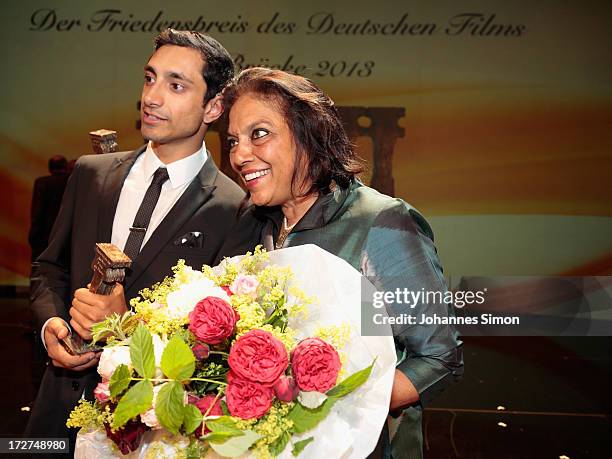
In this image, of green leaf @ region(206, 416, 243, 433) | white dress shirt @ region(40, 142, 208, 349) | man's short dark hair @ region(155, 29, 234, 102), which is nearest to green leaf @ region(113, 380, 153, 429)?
green leaf @ region(206, 416, 243, 433)

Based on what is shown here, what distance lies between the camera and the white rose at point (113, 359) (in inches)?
53.1

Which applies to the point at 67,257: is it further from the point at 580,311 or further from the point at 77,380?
the point at 580,311

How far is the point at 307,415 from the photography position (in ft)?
4.36

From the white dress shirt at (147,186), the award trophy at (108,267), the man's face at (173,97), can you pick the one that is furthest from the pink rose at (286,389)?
the man's face at (173,97)

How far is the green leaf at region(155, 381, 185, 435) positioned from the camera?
4.18 feet

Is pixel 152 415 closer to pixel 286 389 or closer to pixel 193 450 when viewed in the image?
pixel 193 450

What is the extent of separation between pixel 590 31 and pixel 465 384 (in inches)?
167

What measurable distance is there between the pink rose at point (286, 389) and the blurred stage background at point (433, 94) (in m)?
5.91

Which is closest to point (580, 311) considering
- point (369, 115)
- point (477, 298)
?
point (477, 298)

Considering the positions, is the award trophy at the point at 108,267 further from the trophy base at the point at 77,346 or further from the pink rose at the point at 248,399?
the pink rose at the point at 248,399

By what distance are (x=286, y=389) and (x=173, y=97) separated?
1.08 metres

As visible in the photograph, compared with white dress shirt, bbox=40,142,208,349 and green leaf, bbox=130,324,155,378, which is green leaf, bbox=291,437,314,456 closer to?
green leaf, bbox=130,324,155,378

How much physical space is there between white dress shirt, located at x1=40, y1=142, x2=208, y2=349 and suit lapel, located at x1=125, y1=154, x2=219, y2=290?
0.11 feet

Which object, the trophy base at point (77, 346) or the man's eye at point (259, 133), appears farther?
the trophy base at point (77, 346)
